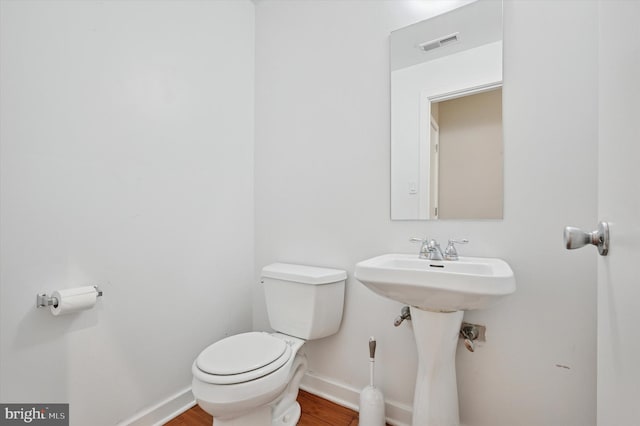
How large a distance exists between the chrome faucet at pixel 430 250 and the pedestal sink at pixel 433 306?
0.11ft

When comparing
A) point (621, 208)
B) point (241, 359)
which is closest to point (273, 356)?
point (241, 359)

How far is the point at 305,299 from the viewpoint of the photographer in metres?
1.52

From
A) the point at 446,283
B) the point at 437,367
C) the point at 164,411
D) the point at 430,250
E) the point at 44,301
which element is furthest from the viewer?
the point at 164,411

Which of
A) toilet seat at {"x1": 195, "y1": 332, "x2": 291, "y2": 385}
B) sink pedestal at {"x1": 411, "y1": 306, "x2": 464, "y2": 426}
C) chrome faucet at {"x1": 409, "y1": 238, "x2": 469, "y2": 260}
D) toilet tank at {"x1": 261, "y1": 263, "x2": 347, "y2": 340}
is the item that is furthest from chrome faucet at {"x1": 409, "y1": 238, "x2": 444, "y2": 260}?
toilet seat at {"x1": 195, "y1": 332, "x2": 291, "y2": 385}

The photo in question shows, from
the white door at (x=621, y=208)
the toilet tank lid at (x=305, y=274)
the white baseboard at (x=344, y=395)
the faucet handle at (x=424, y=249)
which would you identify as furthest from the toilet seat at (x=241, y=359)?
the white door at (x=621, y=208)

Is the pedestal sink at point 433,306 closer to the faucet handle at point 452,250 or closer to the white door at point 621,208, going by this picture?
the faucet handle at point 452,250

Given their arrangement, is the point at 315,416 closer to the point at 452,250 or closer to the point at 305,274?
the point at 305,274

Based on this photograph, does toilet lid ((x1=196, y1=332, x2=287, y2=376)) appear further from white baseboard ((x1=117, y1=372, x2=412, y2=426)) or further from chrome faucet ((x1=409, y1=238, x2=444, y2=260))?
chrome faucet ((x1=409, y1=238, x2=444, y2=260))

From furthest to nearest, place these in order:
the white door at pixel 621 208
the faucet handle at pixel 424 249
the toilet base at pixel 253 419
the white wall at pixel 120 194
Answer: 1. the faucet handle at pixel 424 249
2. the toilet base at pixel 253 419
3. the white wall at pixel 120 194
4. the white door at pixel 621 208

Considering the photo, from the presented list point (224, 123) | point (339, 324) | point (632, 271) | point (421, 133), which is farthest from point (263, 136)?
point (632, 271)

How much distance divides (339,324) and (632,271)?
136 centimetres

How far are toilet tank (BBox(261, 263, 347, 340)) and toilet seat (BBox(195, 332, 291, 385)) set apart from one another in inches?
8.0

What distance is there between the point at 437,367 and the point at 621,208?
3.07ft

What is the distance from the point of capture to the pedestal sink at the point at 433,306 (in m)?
0.98
